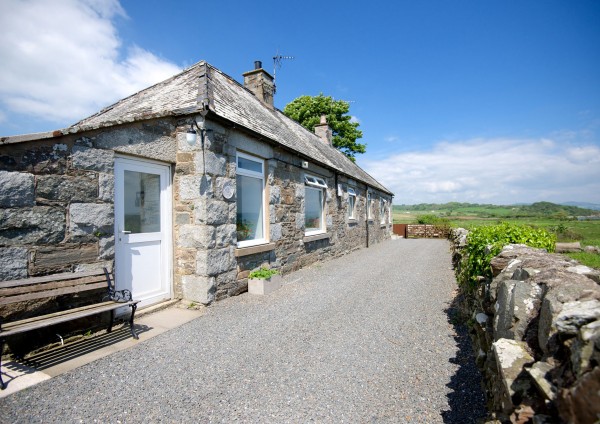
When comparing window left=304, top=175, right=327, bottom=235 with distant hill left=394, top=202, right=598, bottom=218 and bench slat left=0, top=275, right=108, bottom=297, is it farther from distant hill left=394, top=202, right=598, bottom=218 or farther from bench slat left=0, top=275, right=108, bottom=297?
distant hill left=394, top=202, right=598, bottom=218

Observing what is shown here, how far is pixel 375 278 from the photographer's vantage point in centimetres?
794

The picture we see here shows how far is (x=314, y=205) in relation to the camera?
34.1 ft

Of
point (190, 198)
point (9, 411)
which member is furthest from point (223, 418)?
point (190, 198)

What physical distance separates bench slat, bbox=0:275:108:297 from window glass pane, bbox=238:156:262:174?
3.40 metres

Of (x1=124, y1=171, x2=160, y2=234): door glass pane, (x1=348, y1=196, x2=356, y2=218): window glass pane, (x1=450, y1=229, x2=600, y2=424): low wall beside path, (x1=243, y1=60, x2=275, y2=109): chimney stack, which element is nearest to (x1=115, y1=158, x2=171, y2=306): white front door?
(x1=124, y1=171, x2=160, y2=234): door glass pane

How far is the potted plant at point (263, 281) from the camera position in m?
6.31

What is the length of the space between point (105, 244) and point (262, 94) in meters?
8.31

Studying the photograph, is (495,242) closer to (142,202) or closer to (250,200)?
(250,200)

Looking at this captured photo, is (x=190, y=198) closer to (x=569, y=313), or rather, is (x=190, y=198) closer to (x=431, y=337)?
(x=431, y=337)

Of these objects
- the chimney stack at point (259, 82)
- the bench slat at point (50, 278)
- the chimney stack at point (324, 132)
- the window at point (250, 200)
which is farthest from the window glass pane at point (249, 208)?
the chimney stack at point (324, 132)

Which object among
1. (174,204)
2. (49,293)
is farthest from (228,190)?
(49,293)

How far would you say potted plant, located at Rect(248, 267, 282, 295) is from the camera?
6312 millimetres

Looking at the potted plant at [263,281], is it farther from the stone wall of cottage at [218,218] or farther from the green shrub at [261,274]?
the stone wall of cottage at [218,218]

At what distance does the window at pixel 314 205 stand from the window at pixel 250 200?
225 centimetres
